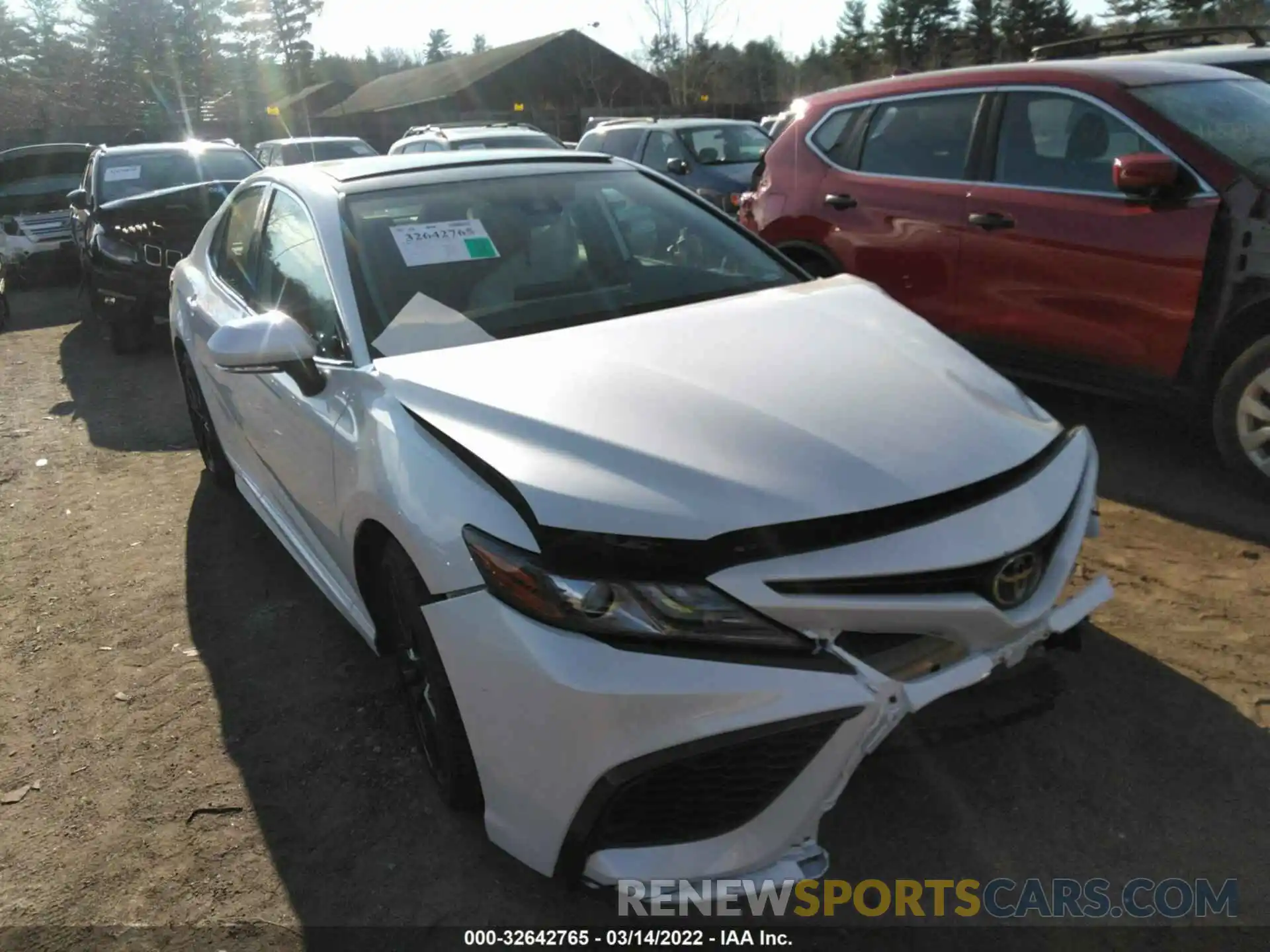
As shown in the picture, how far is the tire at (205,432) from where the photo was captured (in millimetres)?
4895

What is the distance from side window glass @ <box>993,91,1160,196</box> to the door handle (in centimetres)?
19

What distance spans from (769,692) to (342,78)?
271 ft

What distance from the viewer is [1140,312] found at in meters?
4.38

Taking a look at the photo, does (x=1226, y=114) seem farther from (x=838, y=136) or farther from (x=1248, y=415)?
(x=838, y=136)

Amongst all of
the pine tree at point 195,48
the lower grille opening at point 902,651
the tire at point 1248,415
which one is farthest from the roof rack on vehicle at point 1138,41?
the pine tree at point 195,48

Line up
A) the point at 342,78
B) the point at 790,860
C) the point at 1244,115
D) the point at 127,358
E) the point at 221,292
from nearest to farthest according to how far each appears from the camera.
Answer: the point at 790,860 → the point at 221,292 → the point at 1244,115 → the point at 127,358 → the point at 342,78

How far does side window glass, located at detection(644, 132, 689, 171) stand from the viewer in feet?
39.0

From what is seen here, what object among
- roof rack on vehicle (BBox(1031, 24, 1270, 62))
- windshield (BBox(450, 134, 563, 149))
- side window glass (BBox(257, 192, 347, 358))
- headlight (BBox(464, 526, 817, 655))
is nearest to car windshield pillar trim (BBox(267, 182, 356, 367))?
side window glass (BBox(257, 192, 347, 358))

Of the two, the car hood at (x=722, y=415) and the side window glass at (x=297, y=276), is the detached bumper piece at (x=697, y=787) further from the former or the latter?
the side window glass at (x=297, y=276)

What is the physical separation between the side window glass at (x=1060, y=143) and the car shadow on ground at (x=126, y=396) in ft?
16.1

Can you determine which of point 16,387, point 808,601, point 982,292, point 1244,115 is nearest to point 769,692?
point 808,601

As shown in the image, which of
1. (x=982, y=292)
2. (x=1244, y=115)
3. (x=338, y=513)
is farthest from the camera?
(x=982, y=292)

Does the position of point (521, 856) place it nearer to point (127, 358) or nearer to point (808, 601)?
point (808, 601)

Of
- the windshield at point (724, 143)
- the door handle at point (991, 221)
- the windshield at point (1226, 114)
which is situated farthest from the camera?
the windshield at point (724, 143)
